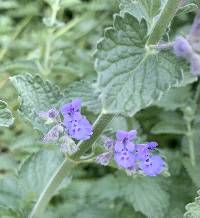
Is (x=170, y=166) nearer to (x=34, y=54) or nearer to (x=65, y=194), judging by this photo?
(x=65, y=194)

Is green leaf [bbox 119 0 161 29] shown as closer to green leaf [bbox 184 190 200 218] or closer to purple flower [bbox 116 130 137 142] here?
purple flower [bbox 116 130 137 142]

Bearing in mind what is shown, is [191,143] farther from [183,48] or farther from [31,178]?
[183,48]

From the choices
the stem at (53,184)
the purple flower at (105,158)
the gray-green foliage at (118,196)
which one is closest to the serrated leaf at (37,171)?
the stem at (53,184)

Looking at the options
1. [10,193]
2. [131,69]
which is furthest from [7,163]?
[131,69]

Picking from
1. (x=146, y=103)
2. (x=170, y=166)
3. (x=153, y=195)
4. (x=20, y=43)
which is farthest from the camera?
(x=20, y=43)

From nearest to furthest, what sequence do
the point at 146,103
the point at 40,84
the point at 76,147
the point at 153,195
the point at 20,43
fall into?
the point at 146,103
the point at 76,147
the point at 40,84
the point at 153,195
the point at 20,43

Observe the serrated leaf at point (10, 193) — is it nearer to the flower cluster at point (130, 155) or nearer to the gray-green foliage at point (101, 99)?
the gray-green foliage at point (101, 99)

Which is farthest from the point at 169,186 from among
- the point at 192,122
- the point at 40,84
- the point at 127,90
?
the point at 127,90
